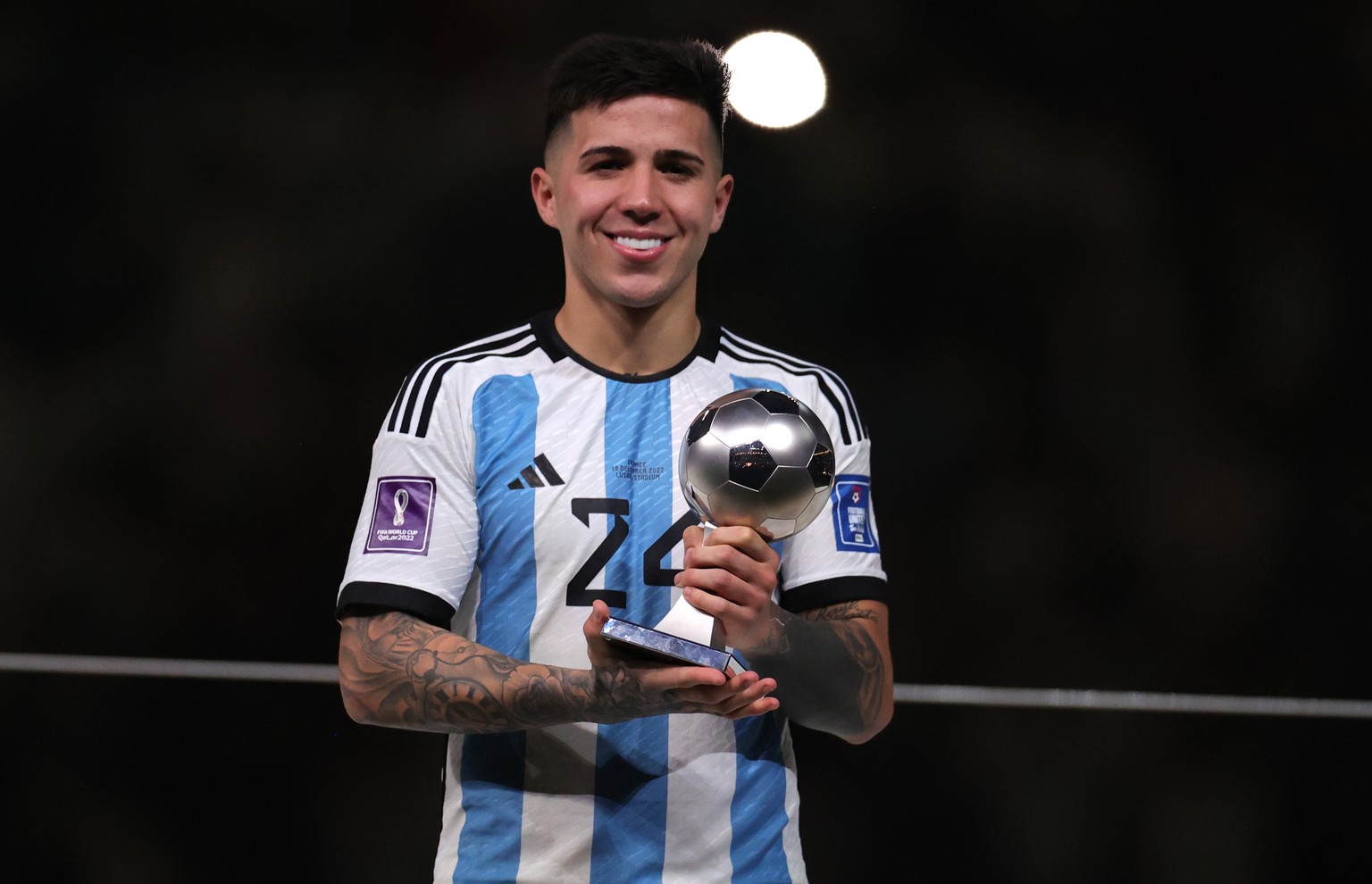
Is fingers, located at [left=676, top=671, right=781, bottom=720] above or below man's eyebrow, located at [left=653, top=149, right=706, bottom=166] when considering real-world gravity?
below

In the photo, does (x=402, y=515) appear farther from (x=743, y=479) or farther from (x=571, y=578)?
(x=743, y=479)

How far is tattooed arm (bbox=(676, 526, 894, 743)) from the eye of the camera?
1133mm

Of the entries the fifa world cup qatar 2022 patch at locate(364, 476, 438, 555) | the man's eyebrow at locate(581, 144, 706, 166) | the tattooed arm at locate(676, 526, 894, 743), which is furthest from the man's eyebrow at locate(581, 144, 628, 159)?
the tattooed arm at locate(676, 526, 894, 743)

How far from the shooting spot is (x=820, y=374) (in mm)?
1660

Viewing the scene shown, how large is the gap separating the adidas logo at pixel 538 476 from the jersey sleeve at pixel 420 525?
0.06 m

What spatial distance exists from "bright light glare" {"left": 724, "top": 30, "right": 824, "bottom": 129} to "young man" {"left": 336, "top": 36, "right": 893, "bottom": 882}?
66cm

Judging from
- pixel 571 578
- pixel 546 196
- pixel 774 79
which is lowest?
pixel 571 578

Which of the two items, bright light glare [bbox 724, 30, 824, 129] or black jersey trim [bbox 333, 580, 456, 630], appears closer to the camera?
black jersey trim [bbox 333, 580, 456, 630]

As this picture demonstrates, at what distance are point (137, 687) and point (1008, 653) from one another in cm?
165

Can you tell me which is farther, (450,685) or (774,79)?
(774,79)

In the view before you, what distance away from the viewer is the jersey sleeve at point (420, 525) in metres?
1.40

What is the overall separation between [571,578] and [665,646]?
0.38 m

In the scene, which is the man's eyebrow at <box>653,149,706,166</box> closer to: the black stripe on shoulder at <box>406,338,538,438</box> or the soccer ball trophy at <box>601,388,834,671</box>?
the black stripe on shoulder at <box>406,338,538,438</box>

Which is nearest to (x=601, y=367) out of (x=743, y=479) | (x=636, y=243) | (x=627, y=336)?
(x=627, y=336)
